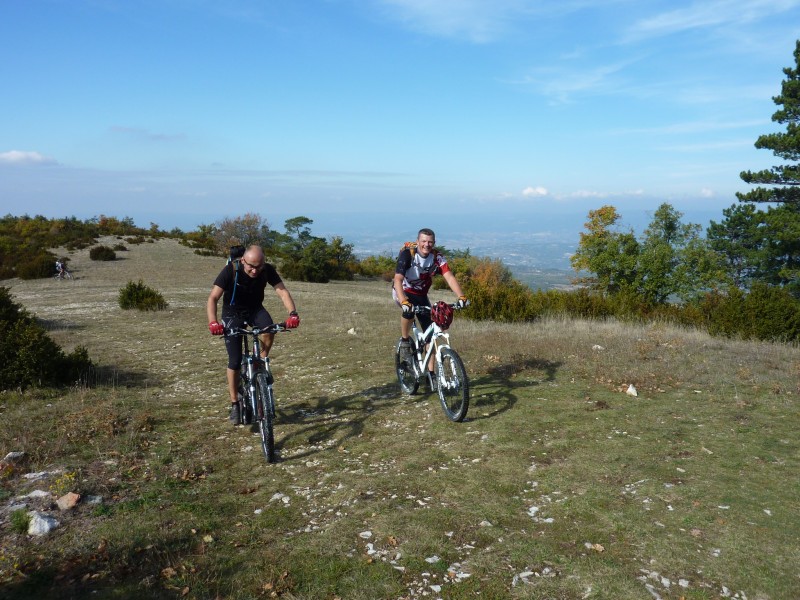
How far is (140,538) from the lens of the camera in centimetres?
424

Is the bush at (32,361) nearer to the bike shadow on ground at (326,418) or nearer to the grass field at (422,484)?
the grass field at (422,484)

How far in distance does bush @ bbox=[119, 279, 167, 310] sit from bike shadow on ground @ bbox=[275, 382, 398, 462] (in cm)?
1131

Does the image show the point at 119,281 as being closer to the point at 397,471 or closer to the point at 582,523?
the point at 397,471

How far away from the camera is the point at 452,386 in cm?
696

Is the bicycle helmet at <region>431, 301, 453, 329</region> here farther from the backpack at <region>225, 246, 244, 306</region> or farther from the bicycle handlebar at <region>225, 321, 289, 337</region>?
the backpack at <region>225, 246, 244, 306</region>

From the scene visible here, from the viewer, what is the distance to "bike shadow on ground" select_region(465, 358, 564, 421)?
7.61 meters

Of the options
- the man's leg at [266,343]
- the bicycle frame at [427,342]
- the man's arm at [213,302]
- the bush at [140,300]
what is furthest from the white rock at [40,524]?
the bush at [140,300]

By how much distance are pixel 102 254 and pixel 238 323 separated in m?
31.6

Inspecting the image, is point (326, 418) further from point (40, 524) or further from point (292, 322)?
point (40, 524)

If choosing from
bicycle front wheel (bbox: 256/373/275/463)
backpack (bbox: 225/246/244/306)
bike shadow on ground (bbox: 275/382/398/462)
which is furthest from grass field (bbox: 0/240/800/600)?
backpack (bbox: 225/246/244/306)

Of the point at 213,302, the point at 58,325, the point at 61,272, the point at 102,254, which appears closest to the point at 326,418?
the point at 213,302

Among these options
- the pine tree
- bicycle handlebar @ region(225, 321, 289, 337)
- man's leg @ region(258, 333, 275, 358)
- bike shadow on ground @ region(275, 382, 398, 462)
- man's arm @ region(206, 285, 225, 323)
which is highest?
the pine tree

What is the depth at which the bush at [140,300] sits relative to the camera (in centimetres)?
1744

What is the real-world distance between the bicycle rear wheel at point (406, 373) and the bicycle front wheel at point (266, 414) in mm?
2707
